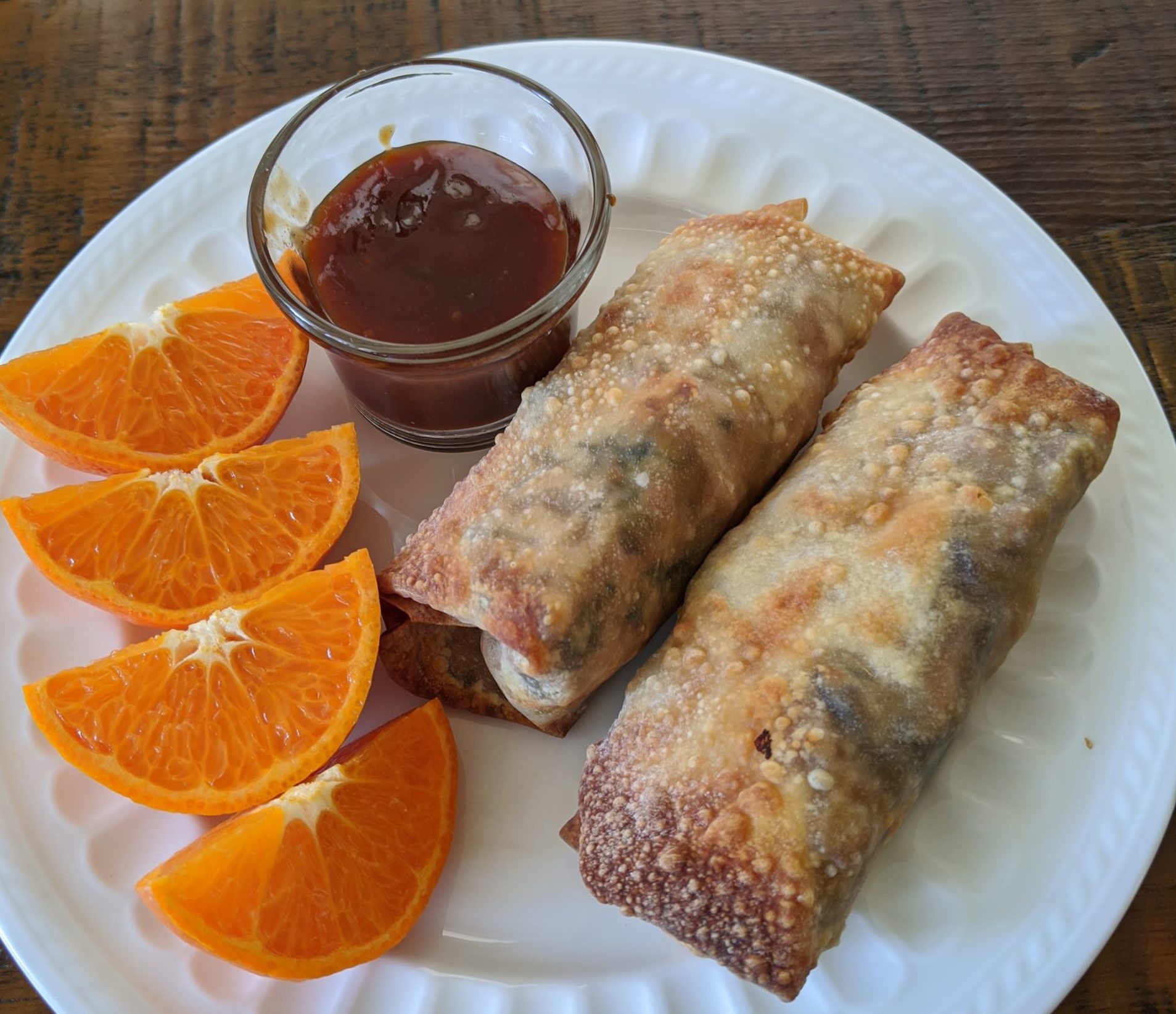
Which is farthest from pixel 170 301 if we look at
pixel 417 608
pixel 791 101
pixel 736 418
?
pixel 791 101

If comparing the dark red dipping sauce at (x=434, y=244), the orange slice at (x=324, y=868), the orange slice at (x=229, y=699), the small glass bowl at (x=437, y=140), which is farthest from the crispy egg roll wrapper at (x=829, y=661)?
the dark red dipping sauce at (x=434, y=244)

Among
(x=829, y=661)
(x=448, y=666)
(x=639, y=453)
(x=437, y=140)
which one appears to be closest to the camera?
(x=829, y=661)

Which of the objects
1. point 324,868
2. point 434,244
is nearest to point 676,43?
point 434,244

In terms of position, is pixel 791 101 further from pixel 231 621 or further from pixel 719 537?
pixel 231 621

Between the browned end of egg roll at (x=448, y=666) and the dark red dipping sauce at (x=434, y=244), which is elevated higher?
the dark red dipping sauce at (x=434, y=244)

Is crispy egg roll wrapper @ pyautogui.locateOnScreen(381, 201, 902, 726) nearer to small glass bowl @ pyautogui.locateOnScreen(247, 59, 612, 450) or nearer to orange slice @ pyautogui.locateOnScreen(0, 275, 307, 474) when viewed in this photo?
small glass bowl @ pyautogui.locateOnScreen(247, 59, 612, 450)

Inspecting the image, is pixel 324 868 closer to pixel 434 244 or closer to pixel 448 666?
pixel 448 666

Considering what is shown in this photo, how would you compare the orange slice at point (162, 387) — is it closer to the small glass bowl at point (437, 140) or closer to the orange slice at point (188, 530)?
the orange slice at point (188, 530)
